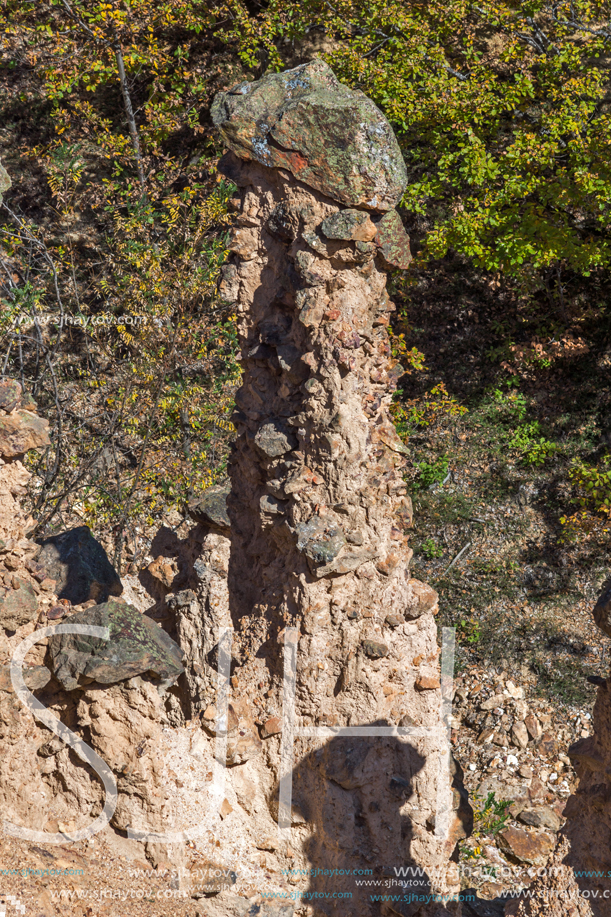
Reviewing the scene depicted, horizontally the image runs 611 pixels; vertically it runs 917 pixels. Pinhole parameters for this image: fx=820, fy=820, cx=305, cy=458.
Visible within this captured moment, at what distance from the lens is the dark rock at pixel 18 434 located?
4.57 metres

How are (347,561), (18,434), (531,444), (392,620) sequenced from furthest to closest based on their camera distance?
(531,444), (392,620), (347,561), (18,434)

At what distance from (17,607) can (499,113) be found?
9.25m

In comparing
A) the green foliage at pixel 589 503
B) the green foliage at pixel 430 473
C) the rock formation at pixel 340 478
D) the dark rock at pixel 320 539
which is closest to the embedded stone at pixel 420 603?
the rock formation at pixel 340 478

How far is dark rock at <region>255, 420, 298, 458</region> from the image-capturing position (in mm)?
4887

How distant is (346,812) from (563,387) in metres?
9.07

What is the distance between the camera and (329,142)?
464cm

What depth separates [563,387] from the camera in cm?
1238

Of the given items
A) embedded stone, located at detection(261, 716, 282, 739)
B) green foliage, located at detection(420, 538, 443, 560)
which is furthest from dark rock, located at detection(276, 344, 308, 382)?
green foliage, located at detection(420, 538, 443, 560)

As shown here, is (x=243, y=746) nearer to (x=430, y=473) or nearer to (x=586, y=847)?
(x=586, y=847)

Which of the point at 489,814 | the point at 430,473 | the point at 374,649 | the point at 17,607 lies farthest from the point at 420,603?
the point at 430,473

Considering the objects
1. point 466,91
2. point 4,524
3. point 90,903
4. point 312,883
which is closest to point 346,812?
point 312,883

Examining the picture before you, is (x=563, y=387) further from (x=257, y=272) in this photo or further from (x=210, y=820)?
(x=210, y=820)

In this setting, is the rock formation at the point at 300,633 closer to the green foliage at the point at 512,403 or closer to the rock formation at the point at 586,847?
the rock formation at the point at 586,847

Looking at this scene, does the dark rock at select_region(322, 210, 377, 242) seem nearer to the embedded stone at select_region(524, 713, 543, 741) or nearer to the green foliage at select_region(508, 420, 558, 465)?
the embedded stone at select_region(524, 713, 543, 741)
